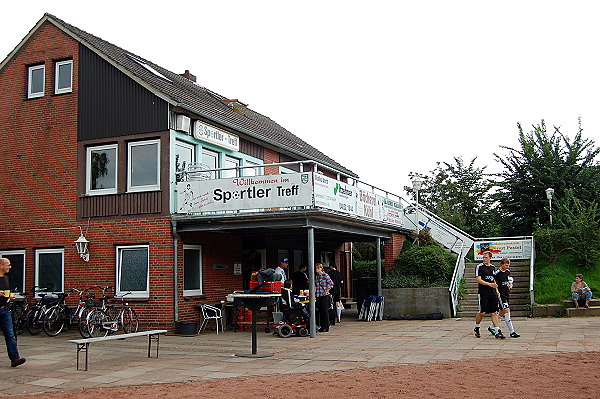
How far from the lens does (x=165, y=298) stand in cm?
Result: 1638

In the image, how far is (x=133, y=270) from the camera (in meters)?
17.0

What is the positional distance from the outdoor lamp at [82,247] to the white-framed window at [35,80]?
4596 millimetres

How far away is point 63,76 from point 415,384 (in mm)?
14059

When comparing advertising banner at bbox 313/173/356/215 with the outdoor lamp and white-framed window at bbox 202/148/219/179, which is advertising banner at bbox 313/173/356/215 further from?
the outdoor lamp

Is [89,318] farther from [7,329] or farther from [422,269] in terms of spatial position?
[422,269]

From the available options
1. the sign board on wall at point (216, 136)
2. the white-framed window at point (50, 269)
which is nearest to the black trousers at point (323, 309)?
the sign board on wall at point (216, 136)

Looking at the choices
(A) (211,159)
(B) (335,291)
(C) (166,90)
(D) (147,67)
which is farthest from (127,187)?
(B) (335,291)

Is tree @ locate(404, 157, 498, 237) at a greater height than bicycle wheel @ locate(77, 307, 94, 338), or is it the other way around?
tree @ locate(404, 157, 498, 237)

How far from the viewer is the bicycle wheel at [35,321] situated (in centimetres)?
1642

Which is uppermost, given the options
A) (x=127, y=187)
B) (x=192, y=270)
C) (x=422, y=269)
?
(x=127, y=187)

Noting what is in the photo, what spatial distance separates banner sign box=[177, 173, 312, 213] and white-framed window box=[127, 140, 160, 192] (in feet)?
2.77

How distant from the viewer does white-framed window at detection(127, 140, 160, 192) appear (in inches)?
669

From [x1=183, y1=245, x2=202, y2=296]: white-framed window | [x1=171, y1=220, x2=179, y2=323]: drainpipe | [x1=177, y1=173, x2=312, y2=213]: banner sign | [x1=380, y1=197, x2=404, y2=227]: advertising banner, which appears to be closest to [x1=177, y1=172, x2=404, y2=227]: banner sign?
[x1=177, y1=173, x2=312, y2=213]: banner sign

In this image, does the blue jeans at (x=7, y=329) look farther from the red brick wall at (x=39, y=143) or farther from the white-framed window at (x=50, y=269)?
the red brick wall at (x=39, y=143)
